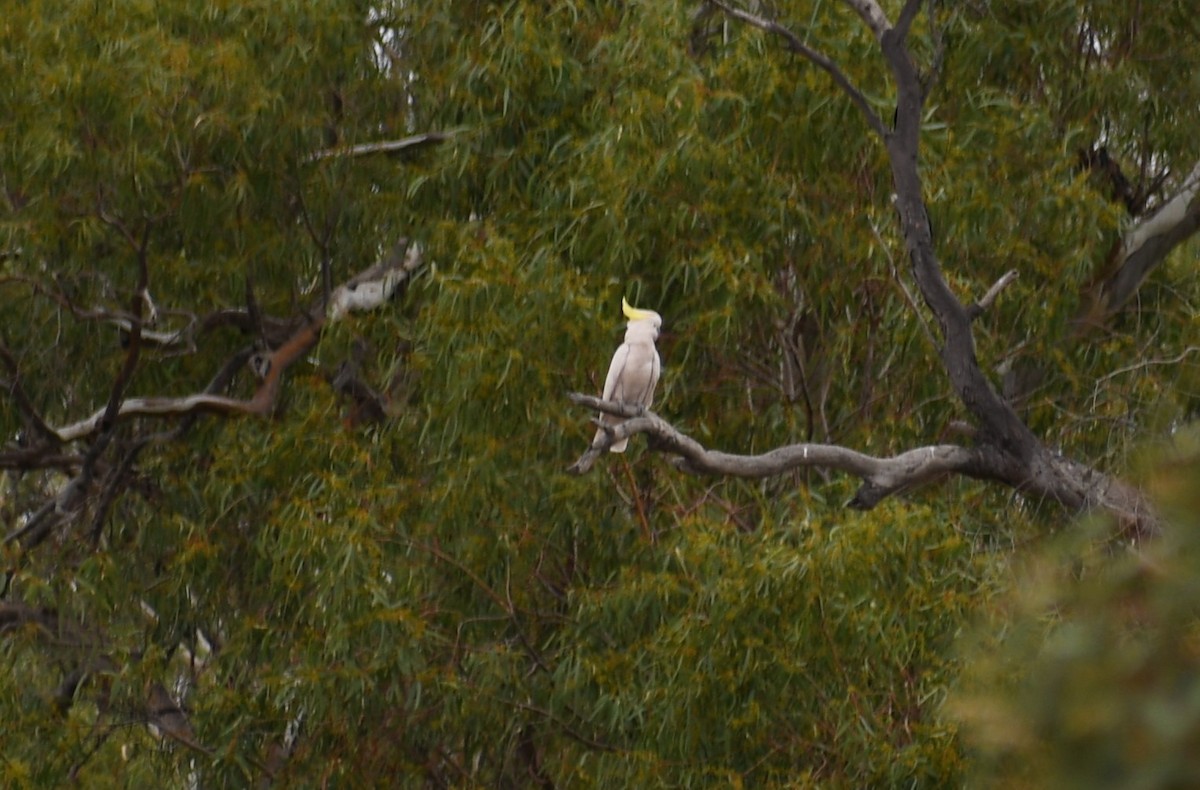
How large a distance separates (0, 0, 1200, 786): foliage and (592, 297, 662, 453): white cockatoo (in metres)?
0.50

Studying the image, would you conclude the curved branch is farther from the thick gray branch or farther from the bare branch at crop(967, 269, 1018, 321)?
the thick gray branch

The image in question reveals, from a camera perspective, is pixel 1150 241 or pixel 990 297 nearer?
pixel 990 297

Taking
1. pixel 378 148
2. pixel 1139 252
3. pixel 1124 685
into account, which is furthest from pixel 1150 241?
pixel 1124 685

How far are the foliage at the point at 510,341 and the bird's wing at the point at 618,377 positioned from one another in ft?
1.65

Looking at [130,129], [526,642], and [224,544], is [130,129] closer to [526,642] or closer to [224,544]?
[224,544]

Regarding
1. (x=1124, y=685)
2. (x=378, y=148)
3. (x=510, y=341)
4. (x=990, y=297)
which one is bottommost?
(x=378, y=148)

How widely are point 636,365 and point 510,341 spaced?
937 millimetres

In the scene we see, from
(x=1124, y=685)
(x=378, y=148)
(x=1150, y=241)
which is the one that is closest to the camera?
(x=1124, y=685)

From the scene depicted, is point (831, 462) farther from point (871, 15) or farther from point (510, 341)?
point (510, 341)

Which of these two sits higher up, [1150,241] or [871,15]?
[871,15]

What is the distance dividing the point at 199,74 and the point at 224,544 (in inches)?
59.9

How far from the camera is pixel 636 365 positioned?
15.0 feet

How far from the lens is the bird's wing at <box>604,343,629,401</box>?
15.1ft

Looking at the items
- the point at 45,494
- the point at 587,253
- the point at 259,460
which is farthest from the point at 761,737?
the point at 45,494
